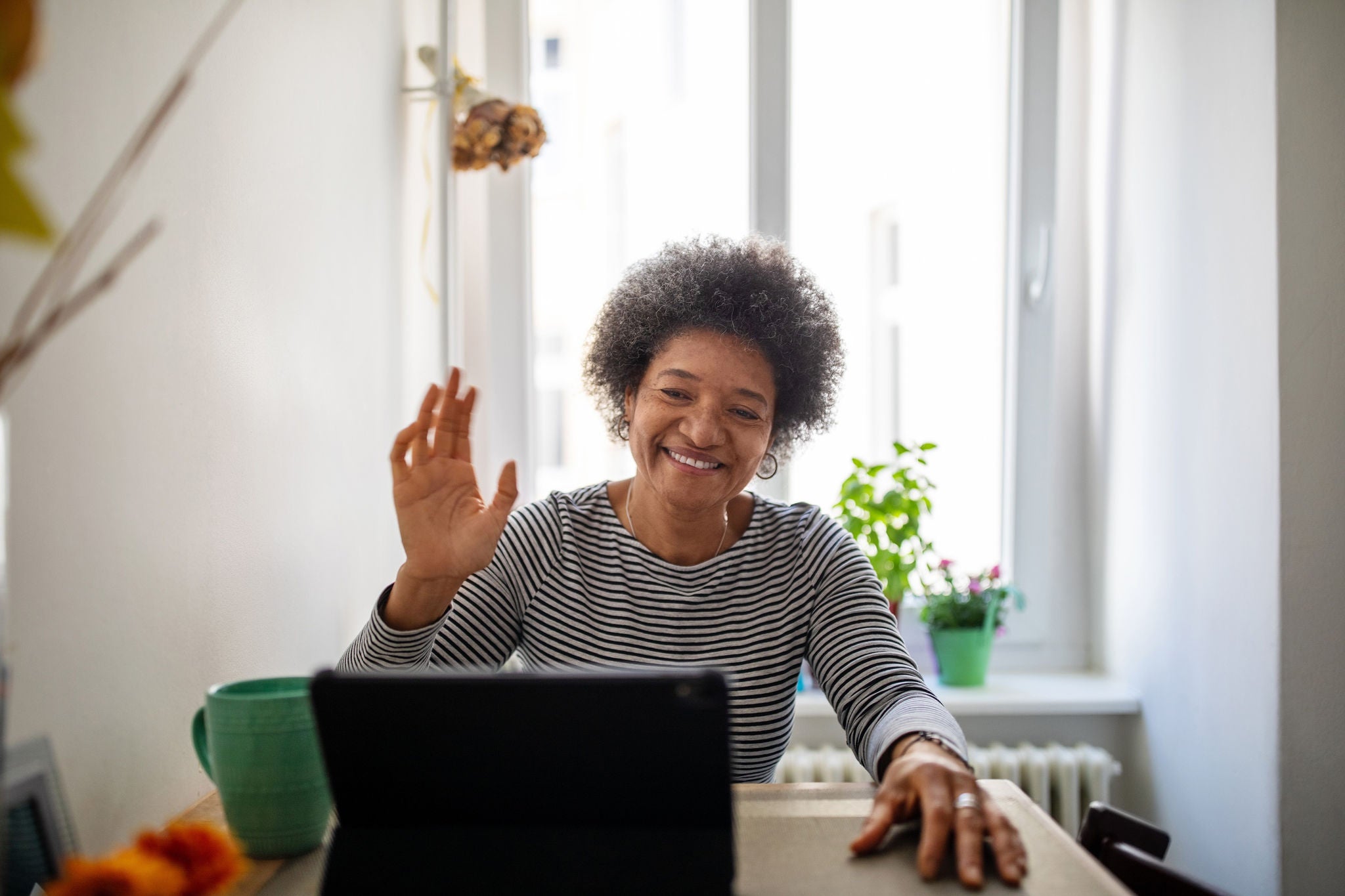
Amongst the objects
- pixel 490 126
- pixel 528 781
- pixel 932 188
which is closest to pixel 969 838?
pixel 528 781

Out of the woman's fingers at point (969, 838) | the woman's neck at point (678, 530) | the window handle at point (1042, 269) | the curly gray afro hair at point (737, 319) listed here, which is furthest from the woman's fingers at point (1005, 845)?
the window handle at point (1042, 269)

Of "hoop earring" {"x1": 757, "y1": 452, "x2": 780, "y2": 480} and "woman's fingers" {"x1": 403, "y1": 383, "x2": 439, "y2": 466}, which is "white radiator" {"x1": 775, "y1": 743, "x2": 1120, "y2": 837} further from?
"woman's fingers" {"x1": 403, "y1": 383, "x2": 439, "y2": 466}

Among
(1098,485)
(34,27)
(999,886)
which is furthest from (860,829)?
(1098,485)

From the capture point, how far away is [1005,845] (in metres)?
0.79

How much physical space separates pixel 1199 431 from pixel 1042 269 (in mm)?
619

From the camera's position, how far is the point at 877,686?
3.94 ft

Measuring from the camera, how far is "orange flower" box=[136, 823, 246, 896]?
1.86ft

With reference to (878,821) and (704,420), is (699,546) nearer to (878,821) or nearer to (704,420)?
(704,420)

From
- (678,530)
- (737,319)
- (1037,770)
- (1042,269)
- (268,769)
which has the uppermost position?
(1042,269)

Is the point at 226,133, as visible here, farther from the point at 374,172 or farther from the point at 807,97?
the point at 807,97

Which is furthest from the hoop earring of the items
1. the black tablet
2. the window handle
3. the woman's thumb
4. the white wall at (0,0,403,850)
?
the window handle

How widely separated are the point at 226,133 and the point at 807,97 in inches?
62.6

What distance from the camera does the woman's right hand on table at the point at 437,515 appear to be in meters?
1.16

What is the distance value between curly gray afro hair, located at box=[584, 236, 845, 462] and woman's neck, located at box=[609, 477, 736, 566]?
188 millimetres
